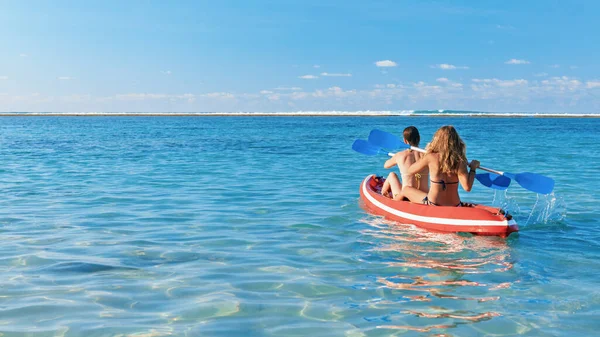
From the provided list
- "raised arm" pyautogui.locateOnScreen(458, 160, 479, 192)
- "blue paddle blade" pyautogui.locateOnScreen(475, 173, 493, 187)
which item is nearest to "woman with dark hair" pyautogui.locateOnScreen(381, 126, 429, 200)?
"raised arm" pyautogui.locateOnScreen(458, 160, 479, 192)

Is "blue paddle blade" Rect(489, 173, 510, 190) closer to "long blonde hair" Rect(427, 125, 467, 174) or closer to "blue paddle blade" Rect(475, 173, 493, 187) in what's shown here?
"blue paddle blade" Rect(475, 173, 493, 187)

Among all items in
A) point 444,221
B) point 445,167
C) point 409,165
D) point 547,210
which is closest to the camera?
point 445,167

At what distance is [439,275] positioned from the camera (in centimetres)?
605

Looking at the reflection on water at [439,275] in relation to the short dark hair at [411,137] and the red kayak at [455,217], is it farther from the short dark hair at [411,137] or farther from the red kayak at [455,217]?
the short dark hair at [411,137]

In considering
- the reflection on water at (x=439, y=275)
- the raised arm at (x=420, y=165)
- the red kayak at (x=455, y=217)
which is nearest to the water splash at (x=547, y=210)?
the red kayak at (x=455, y=217)

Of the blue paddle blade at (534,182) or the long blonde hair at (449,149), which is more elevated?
the long blonde hair at (449,149)

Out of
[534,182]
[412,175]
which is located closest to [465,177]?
[412,175]

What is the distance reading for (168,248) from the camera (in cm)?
714

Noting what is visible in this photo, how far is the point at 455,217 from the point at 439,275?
2154mm

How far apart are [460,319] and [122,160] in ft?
57.1

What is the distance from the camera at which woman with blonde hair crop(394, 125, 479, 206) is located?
310 inches

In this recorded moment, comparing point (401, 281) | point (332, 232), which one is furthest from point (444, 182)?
point (401, 281)

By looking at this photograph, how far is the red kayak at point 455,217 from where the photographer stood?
7758 mm

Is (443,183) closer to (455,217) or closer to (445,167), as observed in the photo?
(445,167)
